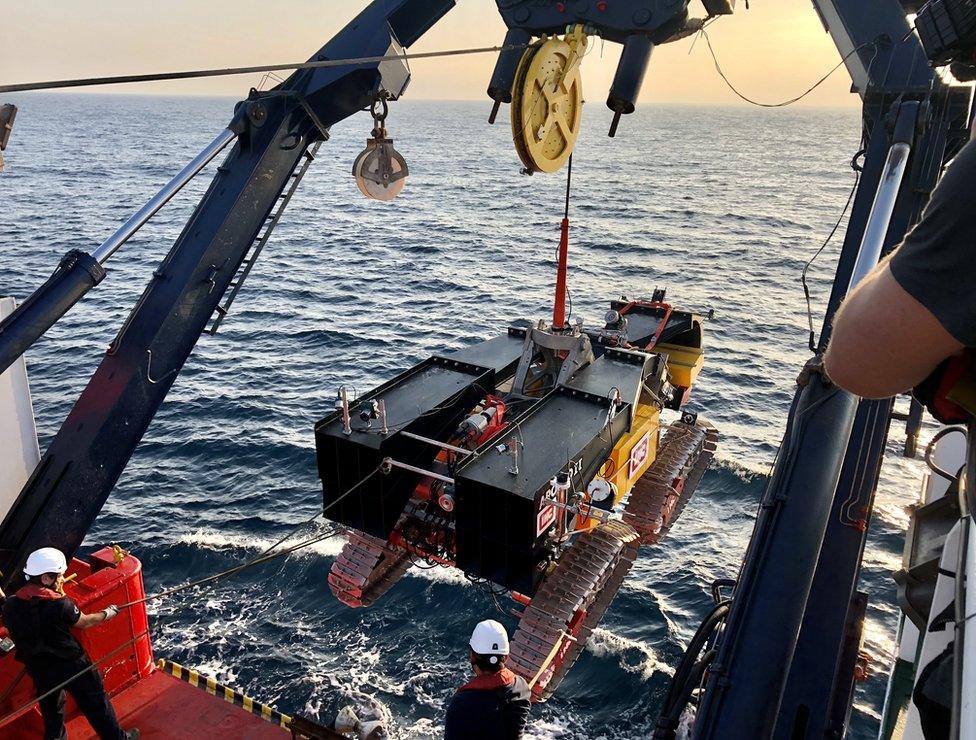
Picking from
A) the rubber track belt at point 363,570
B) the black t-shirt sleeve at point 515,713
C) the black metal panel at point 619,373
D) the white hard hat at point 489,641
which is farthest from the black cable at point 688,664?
the rubber track belt at point 363,570

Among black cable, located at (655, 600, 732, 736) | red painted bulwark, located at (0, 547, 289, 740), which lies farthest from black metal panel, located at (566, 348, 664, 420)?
black cable, located at (655, 600, 732, 736)

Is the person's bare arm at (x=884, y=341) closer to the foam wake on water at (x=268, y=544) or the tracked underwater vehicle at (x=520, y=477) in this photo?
the tracked underwater vehicle at (x=520, y=477)

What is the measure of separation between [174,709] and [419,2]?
9026mm

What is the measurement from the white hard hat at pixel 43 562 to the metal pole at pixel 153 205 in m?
2.92

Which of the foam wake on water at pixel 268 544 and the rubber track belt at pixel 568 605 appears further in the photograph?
the foam wake on water at pixel 268 544

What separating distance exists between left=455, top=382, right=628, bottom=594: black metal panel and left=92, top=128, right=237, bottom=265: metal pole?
482 centimetres

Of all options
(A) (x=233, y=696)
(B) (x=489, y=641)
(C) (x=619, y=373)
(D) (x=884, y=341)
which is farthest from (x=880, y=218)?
(A) (x=233, y=696)

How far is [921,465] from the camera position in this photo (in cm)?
1994

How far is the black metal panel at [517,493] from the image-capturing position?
9555 mm

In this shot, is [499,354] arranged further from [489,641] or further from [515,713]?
[515,713]

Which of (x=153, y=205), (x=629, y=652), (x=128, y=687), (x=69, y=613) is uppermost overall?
(x=153, y=205)

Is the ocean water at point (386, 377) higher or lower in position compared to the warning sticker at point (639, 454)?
lower

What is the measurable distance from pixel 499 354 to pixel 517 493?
14.3 feet

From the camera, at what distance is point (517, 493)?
9.41 meters
